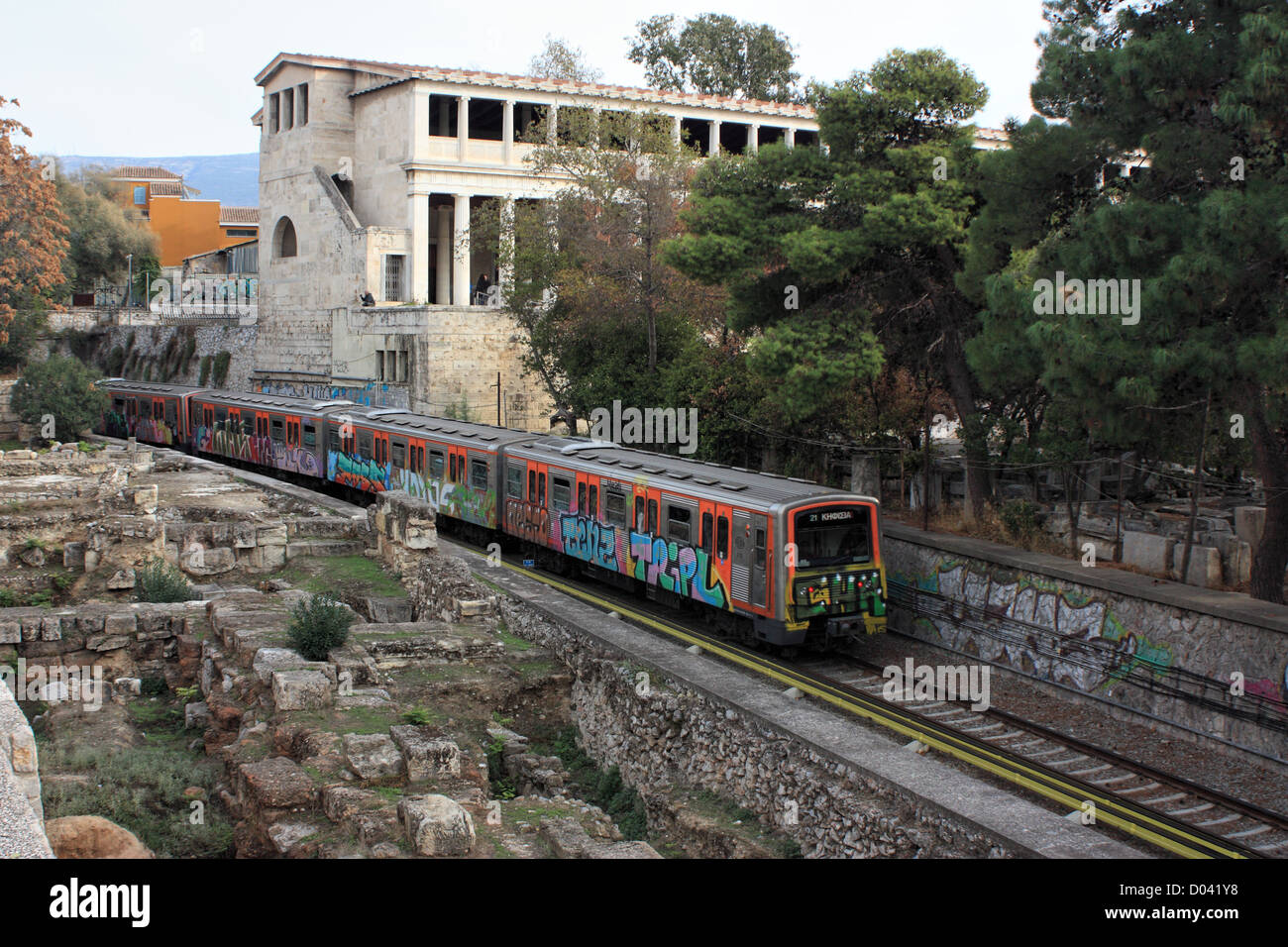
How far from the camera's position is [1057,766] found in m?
13.1

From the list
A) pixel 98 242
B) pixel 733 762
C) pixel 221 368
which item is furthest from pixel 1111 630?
pixel 98 242

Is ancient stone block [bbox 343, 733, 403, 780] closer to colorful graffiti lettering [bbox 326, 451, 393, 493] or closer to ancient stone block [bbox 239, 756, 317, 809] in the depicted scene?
ancient stone block [bbox 239, 756, 317, 809]

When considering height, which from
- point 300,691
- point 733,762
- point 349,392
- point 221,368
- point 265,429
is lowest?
point 733,762

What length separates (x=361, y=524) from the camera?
2355 centimetres

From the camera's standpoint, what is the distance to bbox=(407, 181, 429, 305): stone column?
46312 mm

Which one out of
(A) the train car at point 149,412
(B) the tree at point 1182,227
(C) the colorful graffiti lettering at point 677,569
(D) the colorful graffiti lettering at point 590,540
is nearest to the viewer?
(B) the tree at point 1182,227

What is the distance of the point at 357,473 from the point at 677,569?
1448 cm

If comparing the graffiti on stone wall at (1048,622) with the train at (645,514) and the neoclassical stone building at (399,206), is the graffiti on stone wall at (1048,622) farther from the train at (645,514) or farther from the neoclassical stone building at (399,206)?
the neoclassical stone building at (399,206)

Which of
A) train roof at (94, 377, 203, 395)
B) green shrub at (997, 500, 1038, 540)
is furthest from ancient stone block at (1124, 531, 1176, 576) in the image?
train roof at (94, 377, 203, 395)

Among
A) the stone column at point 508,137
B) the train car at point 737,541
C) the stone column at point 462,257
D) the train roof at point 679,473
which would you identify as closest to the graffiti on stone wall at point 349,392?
the stone column at point 462,257

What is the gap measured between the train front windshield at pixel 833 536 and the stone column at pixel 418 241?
1254 inches

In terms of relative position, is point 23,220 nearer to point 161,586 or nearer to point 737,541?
point 161,586

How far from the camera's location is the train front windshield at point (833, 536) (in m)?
16.5
